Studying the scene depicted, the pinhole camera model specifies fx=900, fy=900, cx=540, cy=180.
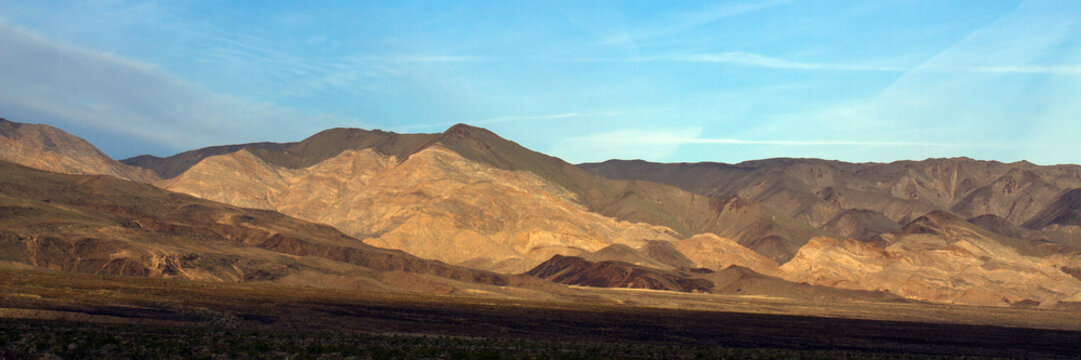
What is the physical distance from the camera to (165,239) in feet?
356

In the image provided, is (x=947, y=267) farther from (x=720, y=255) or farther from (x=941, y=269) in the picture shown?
(x=720, y=255)

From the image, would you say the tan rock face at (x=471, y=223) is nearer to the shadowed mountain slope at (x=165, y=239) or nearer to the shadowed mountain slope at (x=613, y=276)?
the shadowed mountain slope at (x=613, y=276)

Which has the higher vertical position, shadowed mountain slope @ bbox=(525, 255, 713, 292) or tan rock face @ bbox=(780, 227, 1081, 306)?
tan rock face @ bbox=(780, 227, 1081, 306)

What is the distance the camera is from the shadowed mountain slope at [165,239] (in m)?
95.1

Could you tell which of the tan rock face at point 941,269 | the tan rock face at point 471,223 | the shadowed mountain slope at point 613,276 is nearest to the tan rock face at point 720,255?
the tan rock face at point 471,223

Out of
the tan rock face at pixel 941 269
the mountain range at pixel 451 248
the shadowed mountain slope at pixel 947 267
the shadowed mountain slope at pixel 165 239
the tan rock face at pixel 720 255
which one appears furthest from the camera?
the tan rock face at pixel 720 255

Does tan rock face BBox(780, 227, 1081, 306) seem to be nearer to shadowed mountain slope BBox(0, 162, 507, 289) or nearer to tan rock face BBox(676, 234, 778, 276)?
tan rock face BBox(676, 234, 778, 276)

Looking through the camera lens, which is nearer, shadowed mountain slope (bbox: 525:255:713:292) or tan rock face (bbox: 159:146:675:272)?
shadowed mountain slope (bbox: 525:255:713:292)

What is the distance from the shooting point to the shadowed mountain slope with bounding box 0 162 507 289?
312 feet

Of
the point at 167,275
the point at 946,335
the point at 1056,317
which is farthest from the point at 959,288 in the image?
the point at 167,275

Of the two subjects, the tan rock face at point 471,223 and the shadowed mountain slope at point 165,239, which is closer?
the shadowed mountain slope at point 165,239

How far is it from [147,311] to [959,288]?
14167cm

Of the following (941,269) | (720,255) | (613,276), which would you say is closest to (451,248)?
(613,276)

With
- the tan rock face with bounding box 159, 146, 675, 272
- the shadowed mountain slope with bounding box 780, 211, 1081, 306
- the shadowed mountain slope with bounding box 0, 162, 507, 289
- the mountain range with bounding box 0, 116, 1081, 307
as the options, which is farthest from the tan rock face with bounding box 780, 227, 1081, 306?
the shadowed mountain slope with bounding box 0, 162, 507, 289
